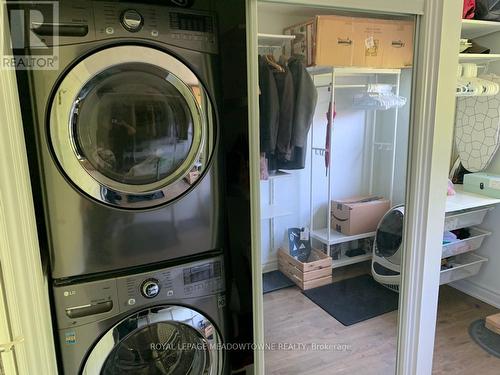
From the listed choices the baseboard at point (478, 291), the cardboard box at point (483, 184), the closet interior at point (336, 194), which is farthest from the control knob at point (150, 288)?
the baseboard at point (478, 291)

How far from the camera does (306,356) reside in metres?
2.01

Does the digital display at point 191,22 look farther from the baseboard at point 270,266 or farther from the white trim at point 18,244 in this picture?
the baseboard at point 270,266

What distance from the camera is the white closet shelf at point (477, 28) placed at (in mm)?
2385

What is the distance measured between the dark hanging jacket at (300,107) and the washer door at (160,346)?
0.72m

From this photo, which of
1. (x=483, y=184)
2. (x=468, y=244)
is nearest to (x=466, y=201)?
(x=483, y=184)

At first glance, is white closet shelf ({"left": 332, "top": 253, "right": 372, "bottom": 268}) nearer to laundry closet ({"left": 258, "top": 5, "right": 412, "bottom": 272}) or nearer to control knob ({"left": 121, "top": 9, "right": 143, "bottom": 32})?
laundry closet ({"left": 258, "top": 5, "right": 412, "bottom": 272})

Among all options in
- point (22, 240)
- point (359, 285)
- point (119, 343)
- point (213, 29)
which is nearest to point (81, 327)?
point (119, 343)

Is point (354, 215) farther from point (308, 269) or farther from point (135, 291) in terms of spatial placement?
point (135, 291)

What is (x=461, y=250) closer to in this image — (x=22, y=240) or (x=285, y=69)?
(x=285, y=69)

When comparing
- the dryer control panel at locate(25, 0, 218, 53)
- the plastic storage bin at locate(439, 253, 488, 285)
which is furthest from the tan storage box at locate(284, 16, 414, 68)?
the plastic storage bin at locate(439, 253, 488, 285)

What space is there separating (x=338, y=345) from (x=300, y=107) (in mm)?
1361

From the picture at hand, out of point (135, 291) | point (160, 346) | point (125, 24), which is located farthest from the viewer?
point (160, 346)

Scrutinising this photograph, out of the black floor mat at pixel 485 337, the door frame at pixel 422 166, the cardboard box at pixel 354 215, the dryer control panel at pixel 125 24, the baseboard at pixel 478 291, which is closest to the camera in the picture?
the dryer control panel at pixel 125 24

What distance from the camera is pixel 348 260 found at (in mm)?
1871
